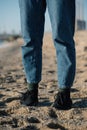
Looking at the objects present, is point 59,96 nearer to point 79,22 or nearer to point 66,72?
point 66,72

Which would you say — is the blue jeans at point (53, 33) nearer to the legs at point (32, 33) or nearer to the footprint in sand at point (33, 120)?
the legs at point (32, 33)

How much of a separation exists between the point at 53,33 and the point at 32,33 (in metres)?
0.21

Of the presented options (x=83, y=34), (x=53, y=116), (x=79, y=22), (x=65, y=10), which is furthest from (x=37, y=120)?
(x=79, y=22)

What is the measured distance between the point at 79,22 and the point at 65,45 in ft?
69.3

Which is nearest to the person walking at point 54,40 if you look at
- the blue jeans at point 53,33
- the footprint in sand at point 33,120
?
the blue jeans at point 53,33

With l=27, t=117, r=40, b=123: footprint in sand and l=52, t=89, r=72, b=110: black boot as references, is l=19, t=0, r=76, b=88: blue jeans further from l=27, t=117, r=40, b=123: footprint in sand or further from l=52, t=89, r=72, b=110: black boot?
l=27, t=117, r=40, b=123: footprint in sand

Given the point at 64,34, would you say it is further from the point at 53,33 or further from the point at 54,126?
the point at 54,126

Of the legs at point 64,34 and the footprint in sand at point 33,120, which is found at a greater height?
the legs at point 64,34

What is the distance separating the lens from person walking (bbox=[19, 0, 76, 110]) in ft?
10.2

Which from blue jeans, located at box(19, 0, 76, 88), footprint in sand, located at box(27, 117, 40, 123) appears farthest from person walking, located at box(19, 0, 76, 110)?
footprint in sand, located at box(27, 117, 40, 123)

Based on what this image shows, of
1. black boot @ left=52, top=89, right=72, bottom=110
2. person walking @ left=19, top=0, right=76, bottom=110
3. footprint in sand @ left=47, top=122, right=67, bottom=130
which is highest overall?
person walking @ left=19, top=0, right=76, bottom=110

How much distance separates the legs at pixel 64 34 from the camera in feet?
10.1

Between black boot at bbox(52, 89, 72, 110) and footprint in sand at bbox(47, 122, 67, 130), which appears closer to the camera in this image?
footprint in sand at bbox(47, 122, 67, 130)

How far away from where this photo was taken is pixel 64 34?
311 centimetres
